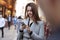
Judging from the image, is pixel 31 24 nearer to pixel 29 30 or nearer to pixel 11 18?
pixel 29 30

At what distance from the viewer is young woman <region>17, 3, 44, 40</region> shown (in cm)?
55

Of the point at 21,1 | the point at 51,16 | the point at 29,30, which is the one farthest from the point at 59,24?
the point at 21,1

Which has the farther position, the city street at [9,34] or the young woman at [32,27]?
the city street at [9,34]

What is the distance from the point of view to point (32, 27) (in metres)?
0.59

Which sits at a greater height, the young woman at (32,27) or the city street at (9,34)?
the young woman at (32,27)

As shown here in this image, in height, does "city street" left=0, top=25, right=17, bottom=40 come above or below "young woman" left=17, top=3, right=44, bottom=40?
below

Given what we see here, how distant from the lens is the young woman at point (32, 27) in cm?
A: 55

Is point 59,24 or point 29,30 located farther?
point 29,30

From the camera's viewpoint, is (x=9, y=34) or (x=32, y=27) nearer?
(x=32, y=27)

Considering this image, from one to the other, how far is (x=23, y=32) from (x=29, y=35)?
0.12 feet

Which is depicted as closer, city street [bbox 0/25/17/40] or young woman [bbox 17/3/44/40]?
young woman [bbox 17/3/44/40]

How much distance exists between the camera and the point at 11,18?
823mm

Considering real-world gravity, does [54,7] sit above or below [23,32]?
above

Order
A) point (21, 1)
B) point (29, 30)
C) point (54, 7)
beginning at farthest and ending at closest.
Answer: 1. point (21, 1)
2. point (29, 30)
3. point (54, 7)
